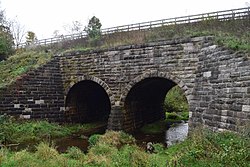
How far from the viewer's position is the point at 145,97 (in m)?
21.5

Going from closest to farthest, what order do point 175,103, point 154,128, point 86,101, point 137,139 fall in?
point 137,139 < point 154,128 < point 86,101 < point 175,103

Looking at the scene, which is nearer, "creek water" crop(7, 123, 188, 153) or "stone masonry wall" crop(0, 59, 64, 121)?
"creek water" crop(7, 123, 188, 153)

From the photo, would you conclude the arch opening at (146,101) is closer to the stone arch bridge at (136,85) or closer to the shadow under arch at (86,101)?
the stone arch bridge at (136,85)

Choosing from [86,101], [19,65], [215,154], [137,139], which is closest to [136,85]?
[137,139]

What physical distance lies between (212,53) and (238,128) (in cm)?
446

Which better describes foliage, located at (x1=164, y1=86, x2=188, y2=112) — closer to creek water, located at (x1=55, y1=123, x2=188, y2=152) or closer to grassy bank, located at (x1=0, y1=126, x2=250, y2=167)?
creek water, located at (x1=55, y1=123, x2=188, y2=152)

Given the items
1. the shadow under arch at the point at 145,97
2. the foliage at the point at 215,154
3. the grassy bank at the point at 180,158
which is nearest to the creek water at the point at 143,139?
the shadow under arch at the point at 145,97

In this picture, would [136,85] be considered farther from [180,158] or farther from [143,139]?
[180,158]

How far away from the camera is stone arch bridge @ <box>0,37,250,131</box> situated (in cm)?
1213

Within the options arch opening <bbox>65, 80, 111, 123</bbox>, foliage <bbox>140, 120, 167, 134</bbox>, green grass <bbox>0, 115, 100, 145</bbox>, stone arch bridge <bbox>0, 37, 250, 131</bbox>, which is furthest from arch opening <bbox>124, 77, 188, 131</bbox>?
arch opening <bbox>65, 80, 111, 123</bbox>

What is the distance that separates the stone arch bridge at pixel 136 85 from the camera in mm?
12133

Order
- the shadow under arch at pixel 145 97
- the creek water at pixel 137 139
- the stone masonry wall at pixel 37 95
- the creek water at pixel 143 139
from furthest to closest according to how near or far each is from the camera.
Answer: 1. the stone masonry wall at pixel 37 95
2. the shadow under arch at pixel 145 97
3. the creek water at pixel 143 139
4. the creek water at pixel 137 139

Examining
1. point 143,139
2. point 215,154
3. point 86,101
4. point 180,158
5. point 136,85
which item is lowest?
point 143,139

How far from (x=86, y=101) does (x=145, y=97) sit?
462 cm
